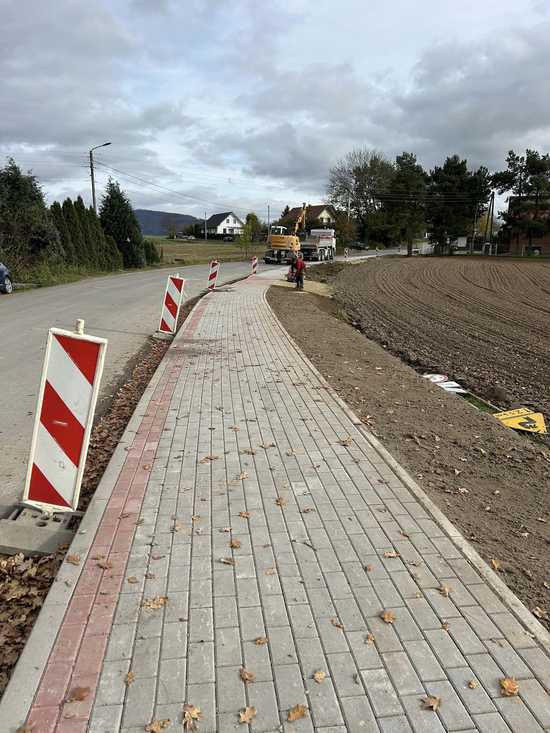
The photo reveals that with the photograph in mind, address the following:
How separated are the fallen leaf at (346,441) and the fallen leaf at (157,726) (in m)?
3.22

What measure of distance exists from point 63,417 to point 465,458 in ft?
11.7

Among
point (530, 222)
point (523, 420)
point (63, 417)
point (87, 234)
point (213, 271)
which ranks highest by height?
point (530, 222)

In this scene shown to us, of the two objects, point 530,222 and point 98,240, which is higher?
point 530,222

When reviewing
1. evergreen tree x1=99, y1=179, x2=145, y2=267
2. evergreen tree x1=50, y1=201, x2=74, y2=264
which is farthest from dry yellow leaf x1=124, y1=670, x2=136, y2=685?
evergreen tree x1=99, y1=179, x2=145, y2=267

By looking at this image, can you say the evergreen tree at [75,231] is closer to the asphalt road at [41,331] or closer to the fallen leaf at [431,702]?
the asphalt road at [41,331]

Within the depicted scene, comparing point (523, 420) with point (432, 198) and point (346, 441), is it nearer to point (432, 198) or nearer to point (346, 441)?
point (346, 441)

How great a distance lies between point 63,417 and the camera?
370cm

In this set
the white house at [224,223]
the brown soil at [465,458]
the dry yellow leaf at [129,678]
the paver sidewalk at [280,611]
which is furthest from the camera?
the white house at [224,223]

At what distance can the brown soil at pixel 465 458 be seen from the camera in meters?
3.54

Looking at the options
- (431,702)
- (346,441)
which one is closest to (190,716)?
(431,702)

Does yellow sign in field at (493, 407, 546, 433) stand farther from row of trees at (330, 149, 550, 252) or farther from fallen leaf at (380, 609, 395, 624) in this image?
row of trees at (330, 149, 550, 252)

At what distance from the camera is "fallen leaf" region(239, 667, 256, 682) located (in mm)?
2320

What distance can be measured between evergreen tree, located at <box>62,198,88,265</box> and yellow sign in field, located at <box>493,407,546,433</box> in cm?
2851

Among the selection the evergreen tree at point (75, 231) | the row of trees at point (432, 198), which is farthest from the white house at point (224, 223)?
the evergreen tree at point (75, 231)
